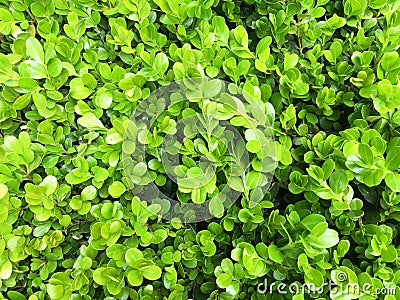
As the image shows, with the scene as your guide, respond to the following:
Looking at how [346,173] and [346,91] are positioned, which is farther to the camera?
[346,91]

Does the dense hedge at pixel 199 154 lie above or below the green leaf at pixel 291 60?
below

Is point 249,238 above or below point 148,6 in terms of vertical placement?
below

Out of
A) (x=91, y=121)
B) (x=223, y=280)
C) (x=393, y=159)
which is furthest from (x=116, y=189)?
(x=393, y=159)

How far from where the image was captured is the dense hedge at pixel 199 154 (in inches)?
34.4

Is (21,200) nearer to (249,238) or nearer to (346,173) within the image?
(249,238)

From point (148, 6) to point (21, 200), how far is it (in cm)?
52

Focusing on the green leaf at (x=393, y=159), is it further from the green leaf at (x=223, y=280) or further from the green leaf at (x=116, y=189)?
the green leaf at (x=116, y=189)

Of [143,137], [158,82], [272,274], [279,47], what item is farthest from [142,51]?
[272,274]

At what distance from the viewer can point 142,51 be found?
3.26 ft

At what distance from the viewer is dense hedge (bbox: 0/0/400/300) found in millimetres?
874

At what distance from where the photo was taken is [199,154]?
3.00 feet

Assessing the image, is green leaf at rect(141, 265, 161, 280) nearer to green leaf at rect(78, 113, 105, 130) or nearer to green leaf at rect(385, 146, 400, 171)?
green leaf at rect(78, 113, 105, 130)

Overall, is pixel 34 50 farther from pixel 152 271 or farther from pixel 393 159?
pixel 393 159

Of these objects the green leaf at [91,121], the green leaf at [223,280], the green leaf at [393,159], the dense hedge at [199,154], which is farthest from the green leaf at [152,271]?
the green leaf at [393,159]
